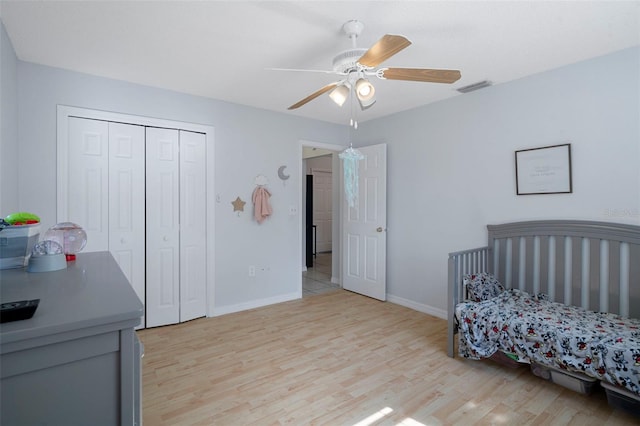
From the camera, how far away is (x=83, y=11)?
1938mm

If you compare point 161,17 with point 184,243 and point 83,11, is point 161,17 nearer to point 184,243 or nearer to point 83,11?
point 83,11

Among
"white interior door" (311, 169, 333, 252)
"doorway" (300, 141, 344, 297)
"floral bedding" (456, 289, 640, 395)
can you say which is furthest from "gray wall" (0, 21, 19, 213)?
"white interior door" (311, 169, 333, 252)

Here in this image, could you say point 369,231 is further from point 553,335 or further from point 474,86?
point 553,335

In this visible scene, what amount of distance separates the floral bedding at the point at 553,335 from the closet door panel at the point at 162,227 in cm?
280

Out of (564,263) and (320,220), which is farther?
(320,220)

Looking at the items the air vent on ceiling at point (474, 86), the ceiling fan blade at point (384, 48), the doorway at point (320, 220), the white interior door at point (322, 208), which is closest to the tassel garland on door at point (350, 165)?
the doorway at point (320, 220)

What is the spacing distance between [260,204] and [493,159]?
2.56 meters

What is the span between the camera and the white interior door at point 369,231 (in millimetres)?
4184

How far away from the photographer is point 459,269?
113 inches

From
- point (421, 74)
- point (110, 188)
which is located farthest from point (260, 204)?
point (421, 74)

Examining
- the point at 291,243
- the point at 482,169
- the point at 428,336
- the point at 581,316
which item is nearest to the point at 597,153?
the point at 482,169

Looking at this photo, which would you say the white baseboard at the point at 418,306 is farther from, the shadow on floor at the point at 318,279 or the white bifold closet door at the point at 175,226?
the white bifold closet door at the point at 175,226

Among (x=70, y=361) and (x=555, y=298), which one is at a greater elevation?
(x=70, y=361)

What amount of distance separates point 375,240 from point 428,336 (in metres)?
1.48
